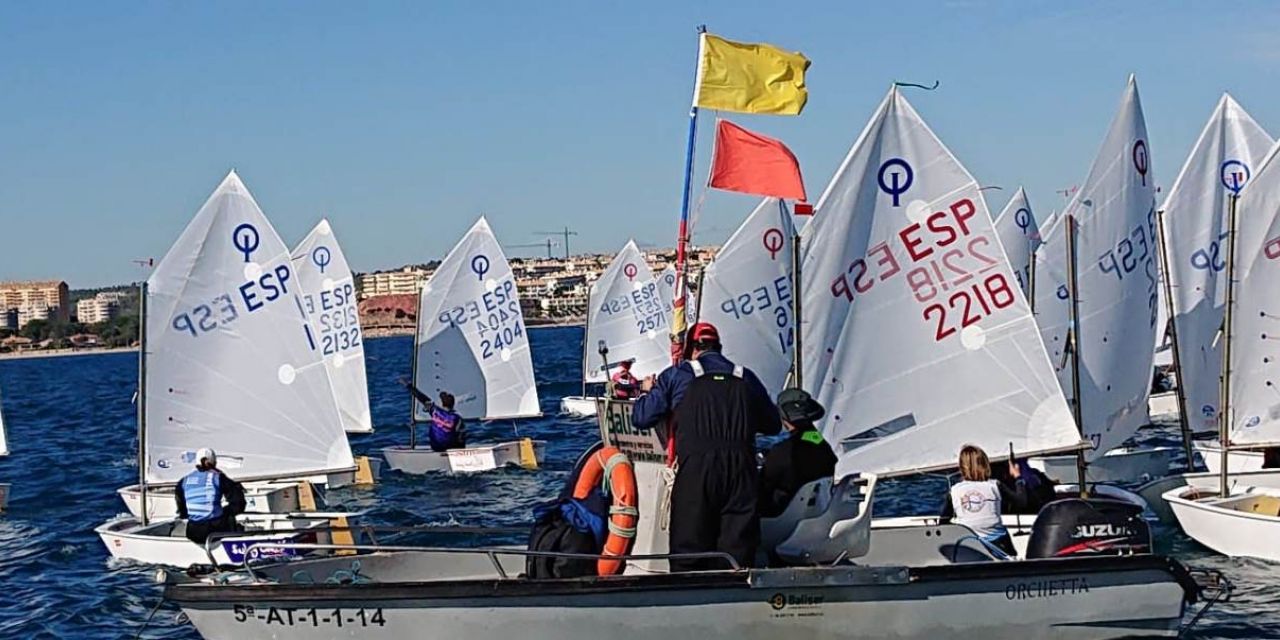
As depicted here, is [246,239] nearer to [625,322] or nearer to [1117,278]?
[1117,278]

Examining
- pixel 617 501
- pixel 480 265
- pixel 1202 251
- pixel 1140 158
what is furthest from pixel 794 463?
pixel 480 265

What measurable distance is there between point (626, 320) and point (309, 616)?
31668mm

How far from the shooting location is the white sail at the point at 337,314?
102 ft

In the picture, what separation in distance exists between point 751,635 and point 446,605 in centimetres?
194

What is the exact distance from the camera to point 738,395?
34.0ft

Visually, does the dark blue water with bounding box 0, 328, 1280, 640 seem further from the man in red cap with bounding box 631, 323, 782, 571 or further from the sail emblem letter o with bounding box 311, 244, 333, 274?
the sail emblem letter o with bounding box 311, 244, 333, 274

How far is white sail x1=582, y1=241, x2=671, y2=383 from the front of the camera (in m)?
41.9

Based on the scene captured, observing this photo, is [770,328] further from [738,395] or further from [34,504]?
[738,395]

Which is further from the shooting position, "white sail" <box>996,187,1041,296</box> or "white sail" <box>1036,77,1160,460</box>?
"white sail" <box>996,187,1041,296</box>

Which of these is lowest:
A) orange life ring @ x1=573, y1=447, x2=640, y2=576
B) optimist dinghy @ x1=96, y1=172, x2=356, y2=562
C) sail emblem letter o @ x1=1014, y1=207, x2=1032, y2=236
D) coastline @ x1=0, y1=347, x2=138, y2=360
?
orange life ring @ x1=573, y1=447, x2=640, y2=576

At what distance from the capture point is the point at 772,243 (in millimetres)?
27922

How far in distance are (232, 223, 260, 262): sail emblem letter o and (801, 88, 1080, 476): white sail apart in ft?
25.9

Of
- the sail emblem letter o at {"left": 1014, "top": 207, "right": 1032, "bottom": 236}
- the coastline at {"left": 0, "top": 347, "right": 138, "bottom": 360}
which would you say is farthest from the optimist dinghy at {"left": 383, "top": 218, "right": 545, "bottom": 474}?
the coastline at {"left": 0, "top": 347, "right": 138, "bottom": 360}

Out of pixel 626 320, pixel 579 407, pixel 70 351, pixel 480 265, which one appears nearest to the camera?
pixel 480 265
